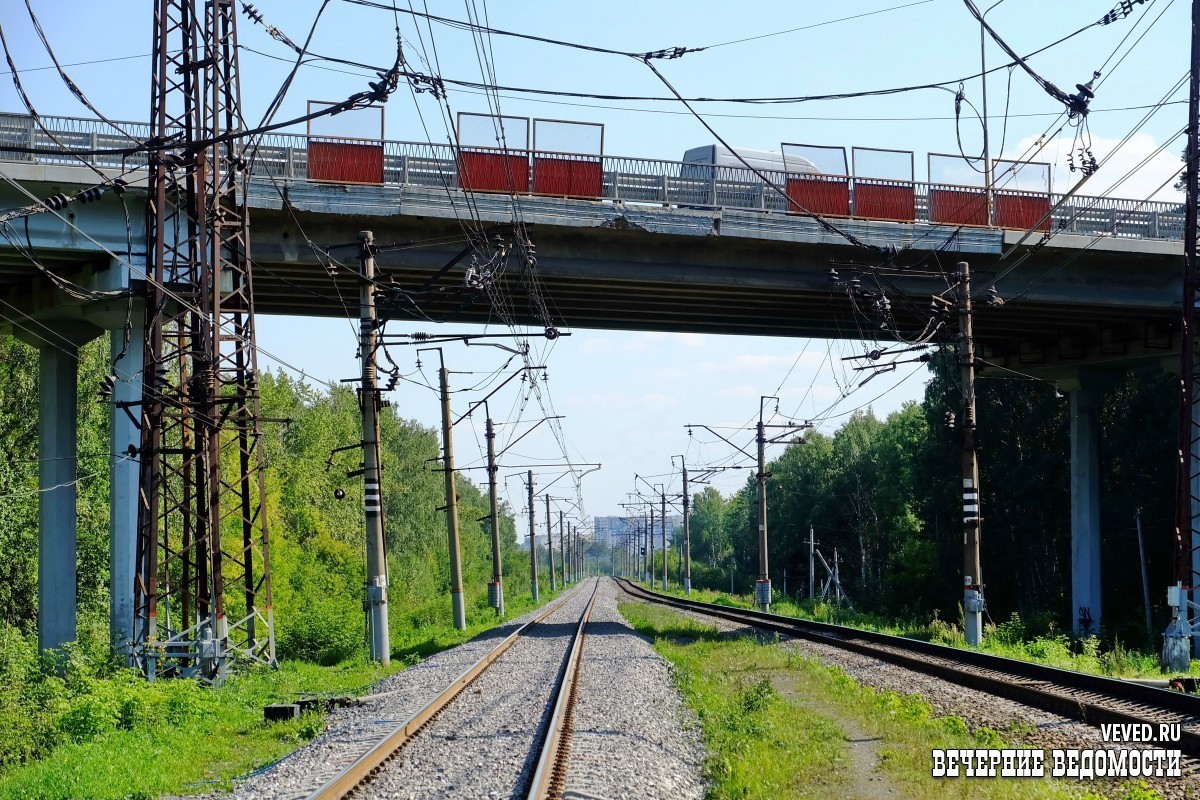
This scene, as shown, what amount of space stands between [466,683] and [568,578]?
10997 cm

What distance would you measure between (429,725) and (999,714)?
261 inches

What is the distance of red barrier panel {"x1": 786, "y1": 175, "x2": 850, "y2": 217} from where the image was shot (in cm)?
2930

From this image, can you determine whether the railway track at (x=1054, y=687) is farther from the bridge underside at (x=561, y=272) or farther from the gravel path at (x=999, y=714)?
the bridge underside at (x=561, y=272)

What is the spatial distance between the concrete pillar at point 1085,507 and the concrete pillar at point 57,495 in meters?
32.8

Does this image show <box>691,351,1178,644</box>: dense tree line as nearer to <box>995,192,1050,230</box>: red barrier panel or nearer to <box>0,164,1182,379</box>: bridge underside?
<box>0,164,1182,379</box>: bridge underside

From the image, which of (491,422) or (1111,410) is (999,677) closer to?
(491,422)

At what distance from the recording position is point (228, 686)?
64.4ft

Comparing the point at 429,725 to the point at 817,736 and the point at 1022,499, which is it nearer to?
the point at 817,736

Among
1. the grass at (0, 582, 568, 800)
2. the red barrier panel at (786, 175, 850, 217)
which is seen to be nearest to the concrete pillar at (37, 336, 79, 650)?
the grass at (0, 582, 568, 800)

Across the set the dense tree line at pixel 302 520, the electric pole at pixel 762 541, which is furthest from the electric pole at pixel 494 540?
the electric pole at pixel 762 541

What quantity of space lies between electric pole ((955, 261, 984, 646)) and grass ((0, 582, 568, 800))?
12.5m

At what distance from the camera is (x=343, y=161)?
26.6 m

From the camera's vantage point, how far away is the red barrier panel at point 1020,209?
101 ft

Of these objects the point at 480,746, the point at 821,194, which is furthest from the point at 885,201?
the point at 480,746
